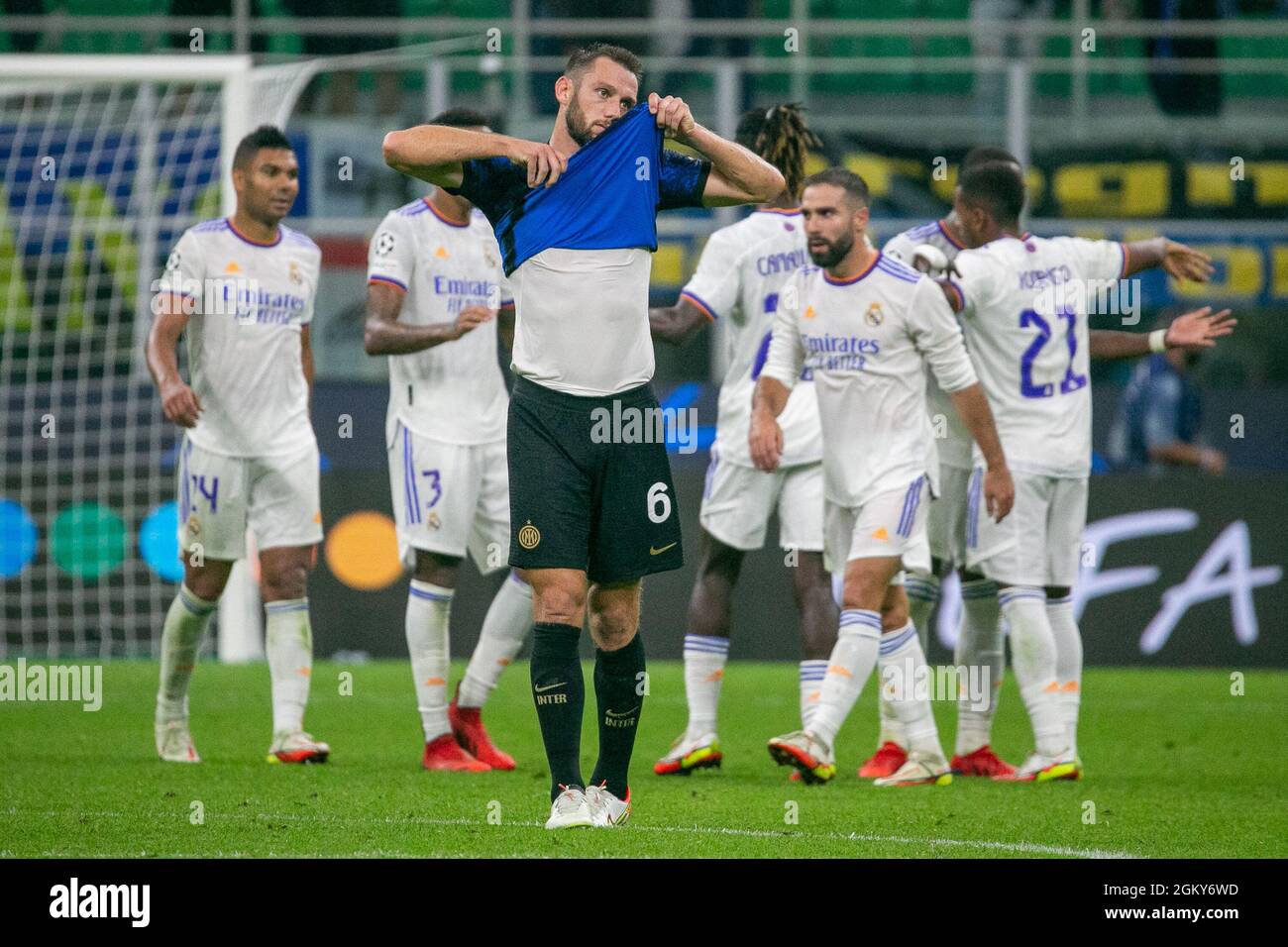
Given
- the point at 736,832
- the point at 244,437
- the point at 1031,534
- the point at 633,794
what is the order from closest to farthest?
1. the point at 736,832
2. the point at 633,794
3. the point at 1031,534
4. the point at 244,437

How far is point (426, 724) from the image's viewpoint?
724cm

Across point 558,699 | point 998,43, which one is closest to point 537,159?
point 558,699

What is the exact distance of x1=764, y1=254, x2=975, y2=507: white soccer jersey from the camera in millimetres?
6625

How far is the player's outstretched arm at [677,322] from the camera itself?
284 inches

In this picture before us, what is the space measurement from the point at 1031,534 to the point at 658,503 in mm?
2216

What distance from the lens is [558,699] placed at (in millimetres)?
5258

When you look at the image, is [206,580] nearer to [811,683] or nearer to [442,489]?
[442,489]

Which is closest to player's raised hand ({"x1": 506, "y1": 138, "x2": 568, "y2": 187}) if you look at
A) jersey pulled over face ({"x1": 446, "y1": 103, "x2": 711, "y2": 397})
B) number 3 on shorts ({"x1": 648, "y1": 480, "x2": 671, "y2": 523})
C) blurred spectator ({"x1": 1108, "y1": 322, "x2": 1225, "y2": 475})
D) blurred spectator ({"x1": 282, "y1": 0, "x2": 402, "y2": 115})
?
jersey pulled over face ({"x1": 446, "y1": 103, "x2": 711, "y2": 397})

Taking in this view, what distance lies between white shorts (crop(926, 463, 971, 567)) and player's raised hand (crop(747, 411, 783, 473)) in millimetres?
831

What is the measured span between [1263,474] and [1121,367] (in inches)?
110

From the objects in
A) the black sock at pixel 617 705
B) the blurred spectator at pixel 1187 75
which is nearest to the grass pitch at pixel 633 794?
the black sock at pixel 617 705

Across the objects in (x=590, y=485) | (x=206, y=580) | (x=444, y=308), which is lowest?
(x=206, y=580)
